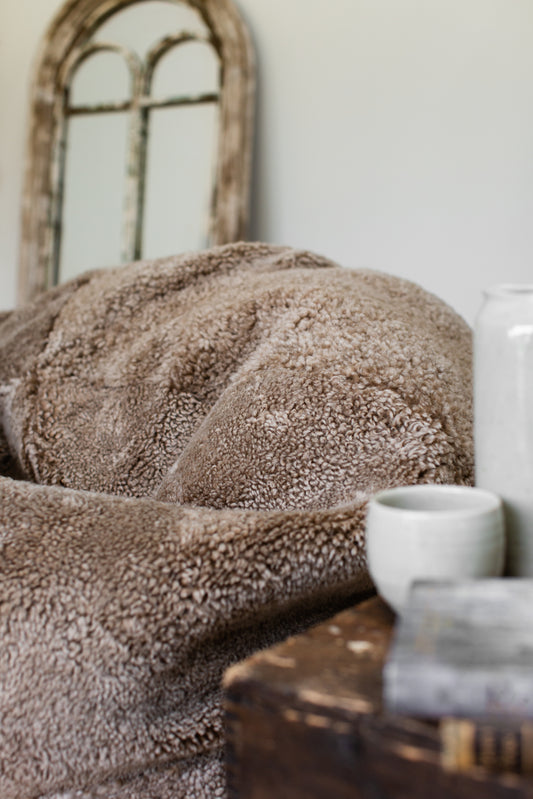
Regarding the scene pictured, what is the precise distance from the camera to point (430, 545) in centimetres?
41

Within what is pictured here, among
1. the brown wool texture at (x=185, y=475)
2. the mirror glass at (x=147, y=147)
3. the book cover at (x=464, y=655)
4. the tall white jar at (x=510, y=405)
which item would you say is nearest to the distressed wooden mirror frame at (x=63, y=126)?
the mirror glass at (x=147, y=147)

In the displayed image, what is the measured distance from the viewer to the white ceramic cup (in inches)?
16.1

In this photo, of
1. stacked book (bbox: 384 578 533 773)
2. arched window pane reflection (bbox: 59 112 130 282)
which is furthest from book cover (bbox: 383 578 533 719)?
arched window pane reflection (bbox: 59 112 130 282)

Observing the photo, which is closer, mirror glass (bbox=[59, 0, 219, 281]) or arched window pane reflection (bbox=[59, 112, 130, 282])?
mirror glass (bbox=[59, 0, 219, 281])

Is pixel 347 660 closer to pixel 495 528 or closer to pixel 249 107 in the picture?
pixel 495 528

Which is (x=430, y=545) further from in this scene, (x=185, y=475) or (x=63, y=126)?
(x=63, y=126)

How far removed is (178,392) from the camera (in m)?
0.88

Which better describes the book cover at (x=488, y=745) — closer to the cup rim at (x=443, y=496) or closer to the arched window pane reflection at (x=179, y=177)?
the cup rim at (x=443, y=496)

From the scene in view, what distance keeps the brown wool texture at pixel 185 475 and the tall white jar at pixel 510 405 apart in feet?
0.49

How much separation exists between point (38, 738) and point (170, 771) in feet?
0.39

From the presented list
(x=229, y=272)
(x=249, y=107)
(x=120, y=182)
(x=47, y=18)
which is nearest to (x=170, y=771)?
(x=229, y=272)

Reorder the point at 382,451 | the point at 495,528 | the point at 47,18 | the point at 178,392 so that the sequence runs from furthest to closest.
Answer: the point at 47,18 → the point at 178,392 → the point at 382,451 → the point at 495,528

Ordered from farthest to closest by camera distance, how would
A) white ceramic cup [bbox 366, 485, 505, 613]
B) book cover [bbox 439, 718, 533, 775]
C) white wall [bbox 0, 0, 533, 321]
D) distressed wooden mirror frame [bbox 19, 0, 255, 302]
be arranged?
distressed wooden mirror frame [bbox 19, 0, 255, 302] → white wall [bbox 0, 0, 533, 321] → white ceramic cup [bbox 366, 485, 505, 613] → book cover [bbox 439, 718, 533, 775]

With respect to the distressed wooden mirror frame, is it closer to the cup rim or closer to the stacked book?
the cup rim
